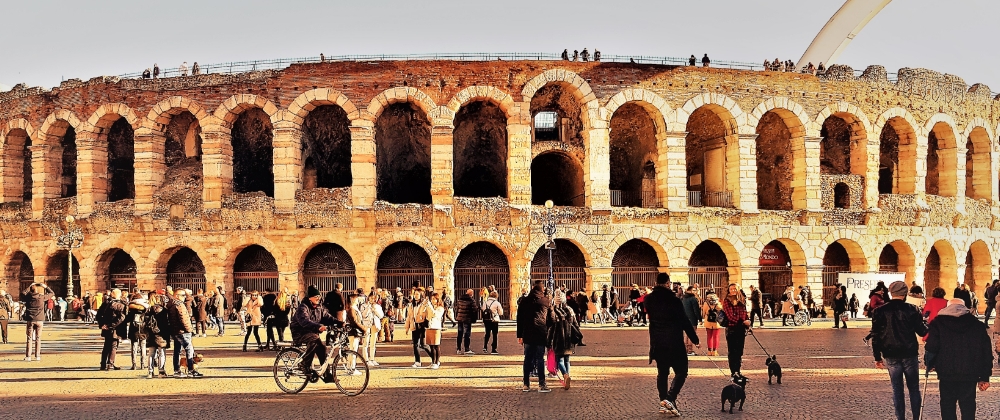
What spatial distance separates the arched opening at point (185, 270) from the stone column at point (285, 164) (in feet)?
12.9

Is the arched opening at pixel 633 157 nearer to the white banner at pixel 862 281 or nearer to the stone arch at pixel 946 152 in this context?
the white banner at pixel 862 281

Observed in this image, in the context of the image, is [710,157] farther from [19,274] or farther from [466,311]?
[19,274]

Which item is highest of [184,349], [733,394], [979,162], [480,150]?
[480,150]

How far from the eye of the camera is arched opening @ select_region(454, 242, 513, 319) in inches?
1016

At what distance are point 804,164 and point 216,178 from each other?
59.9 feet

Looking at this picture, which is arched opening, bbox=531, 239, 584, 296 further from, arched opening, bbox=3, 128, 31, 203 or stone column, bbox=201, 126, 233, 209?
arched opening, bbox=3, 128, 31, 203

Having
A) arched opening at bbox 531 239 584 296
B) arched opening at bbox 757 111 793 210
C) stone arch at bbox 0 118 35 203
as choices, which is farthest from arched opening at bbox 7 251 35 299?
arched opening at bbox 757 111 793 210

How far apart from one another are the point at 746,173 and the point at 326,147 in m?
13.7

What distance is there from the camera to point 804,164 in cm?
2623

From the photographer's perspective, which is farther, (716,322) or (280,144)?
(280,144)

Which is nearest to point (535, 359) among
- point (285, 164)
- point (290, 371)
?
point (290, 371)

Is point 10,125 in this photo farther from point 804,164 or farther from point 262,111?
point 804,164

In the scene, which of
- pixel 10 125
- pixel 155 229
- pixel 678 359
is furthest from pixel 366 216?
pixel 678 359

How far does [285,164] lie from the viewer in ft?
81.6
